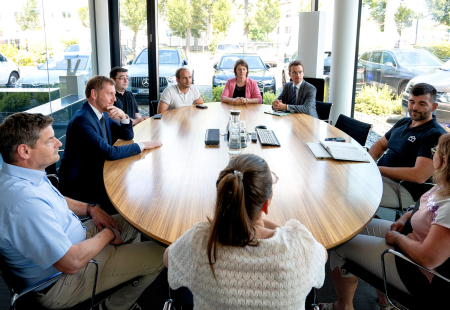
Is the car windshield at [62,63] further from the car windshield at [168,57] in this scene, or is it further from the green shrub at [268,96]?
the green shrub at [268,96]

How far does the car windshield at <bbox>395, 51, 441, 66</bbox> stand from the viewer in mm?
5341

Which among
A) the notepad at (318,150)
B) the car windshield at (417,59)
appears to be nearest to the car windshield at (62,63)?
the notepad at (318,150)

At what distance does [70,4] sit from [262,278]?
570 cm

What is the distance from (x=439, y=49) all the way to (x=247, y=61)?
288 cm

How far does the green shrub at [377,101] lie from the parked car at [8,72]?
5.04 meters

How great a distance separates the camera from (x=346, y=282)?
2270mm

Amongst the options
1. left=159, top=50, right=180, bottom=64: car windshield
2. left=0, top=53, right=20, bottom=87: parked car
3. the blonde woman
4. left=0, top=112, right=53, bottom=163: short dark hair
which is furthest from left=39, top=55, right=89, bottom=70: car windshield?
the blonde woman

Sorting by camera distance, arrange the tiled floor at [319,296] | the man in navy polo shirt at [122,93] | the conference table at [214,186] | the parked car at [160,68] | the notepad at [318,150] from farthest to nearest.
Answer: the parked car at [160,68] → the man in navy polo shirt at [122,93] → the notepad at [318,150] → the tiled floor at [319,296] → the conference table at [214,186]

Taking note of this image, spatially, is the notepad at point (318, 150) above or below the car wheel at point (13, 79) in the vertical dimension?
below

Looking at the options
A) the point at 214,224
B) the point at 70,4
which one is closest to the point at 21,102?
Answer: the point at 70,4

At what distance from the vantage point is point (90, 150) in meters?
2.86

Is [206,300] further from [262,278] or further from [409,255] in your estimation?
[409,255]

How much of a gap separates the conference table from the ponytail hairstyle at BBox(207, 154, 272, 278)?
49 cm

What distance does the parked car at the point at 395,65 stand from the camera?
17.9ft
